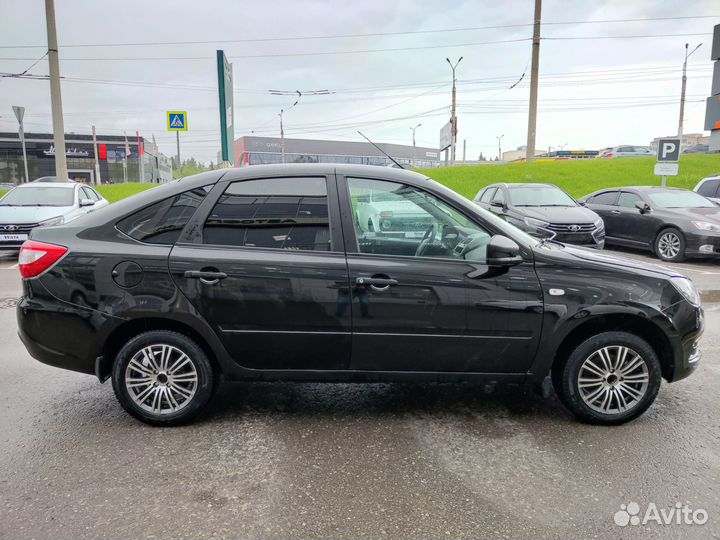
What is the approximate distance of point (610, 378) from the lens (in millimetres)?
3375

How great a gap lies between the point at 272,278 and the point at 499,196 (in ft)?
32.5

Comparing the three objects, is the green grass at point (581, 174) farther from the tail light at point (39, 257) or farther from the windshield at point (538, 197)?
the tail light at point (39, 257)

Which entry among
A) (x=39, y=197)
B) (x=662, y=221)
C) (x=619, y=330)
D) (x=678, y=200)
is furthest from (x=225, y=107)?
(x=619, y=330)

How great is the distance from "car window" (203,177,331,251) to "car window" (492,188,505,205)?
9.23m

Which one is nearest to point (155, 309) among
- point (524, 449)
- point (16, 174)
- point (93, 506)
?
point (93, 506)

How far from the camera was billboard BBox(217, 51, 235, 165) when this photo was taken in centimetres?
1426

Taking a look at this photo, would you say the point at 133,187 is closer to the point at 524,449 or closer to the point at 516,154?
the point at 524,449

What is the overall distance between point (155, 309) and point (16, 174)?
2685 inches

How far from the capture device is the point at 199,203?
135 inches

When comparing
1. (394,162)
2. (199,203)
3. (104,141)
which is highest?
(104,141)

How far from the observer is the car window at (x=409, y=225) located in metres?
3.36

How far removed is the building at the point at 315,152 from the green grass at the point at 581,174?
362 cm

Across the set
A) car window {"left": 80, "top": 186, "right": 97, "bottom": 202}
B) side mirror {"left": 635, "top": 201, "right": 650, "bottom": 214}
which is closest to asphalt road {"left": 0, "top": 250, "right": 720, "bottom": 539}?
side mirror {"left": 635, "top": 201, "right": 650, "bottom": 214}

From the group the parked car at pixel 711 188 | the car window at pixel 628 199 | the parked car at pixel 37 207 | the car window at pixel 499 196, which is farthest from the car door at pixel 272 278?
the parked car at pixel 711 188
